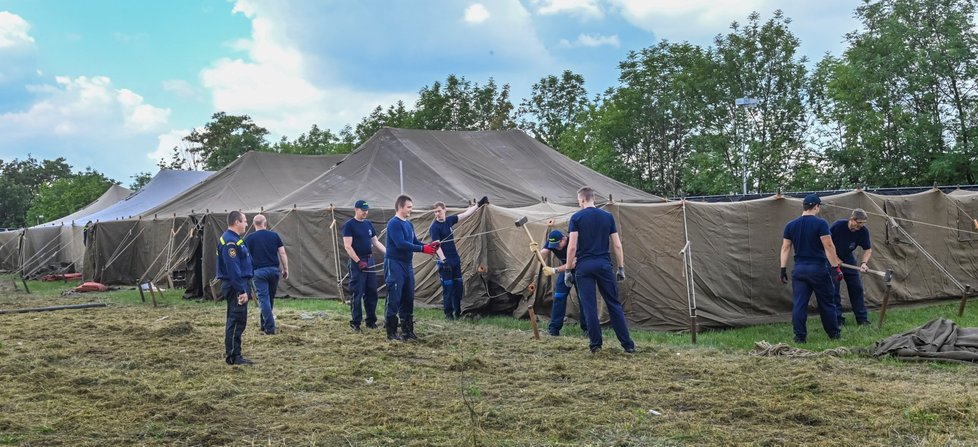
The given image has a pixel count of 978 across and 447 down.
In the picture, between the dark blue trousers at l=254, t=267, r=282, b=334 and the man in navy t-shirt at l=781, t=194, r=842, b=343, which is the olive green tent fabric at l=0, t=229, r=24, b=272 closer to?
the dark blue trousers at l=254, t=267, r=282, b=334

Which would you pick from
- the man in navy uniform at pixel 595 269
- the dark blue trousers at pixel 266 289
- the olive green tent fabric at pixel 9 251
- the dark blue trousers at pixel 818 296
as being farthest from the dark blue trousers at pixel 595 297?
the olive green tent fabric at pixel 9 251

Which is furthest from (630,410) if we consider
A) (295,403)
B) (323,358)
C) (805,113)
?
(805,113)

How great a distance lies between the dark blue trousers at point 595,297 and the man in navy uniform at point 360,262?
9.60 feet

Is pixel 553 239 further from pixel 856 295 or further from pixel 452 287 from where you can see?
pixel 856 295

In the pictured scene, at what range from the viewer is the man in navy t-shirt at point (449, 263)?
11.5 metres

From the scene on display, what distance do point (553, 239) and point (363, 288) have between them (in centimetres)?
262

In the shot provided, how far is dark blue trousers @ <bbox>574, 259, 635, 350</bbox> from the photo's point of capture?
7.91 metres

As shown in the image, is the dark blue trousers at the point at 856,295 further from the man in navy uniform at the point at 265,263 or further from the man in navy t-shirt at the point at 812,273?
the man in navy uniform at the point at 265,263

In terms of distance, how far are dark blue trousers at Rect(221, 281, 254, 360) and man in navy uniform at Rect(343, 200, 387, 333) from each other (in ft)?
7.08

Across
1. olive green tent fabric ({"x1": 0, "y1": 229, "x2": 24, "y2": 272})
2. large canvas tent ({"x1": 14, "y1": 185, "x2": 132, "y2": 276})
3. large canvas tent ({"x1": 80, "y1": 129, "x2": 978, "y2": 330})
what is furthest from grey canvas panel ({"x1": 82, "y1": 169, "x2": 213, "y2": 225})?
large canvas tent ({"x1": 80, "y1": 129, "x2": 978, "y2": 330})

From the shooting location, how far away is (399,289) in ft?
29.5

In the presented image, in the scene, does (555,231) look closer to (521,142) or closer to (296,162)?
(521,142)

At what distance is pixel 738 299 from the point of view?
33.1ft

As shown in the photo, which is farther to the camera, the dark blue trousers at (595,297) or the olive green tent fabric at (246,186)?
the olive green tent fabric at (246,186)
